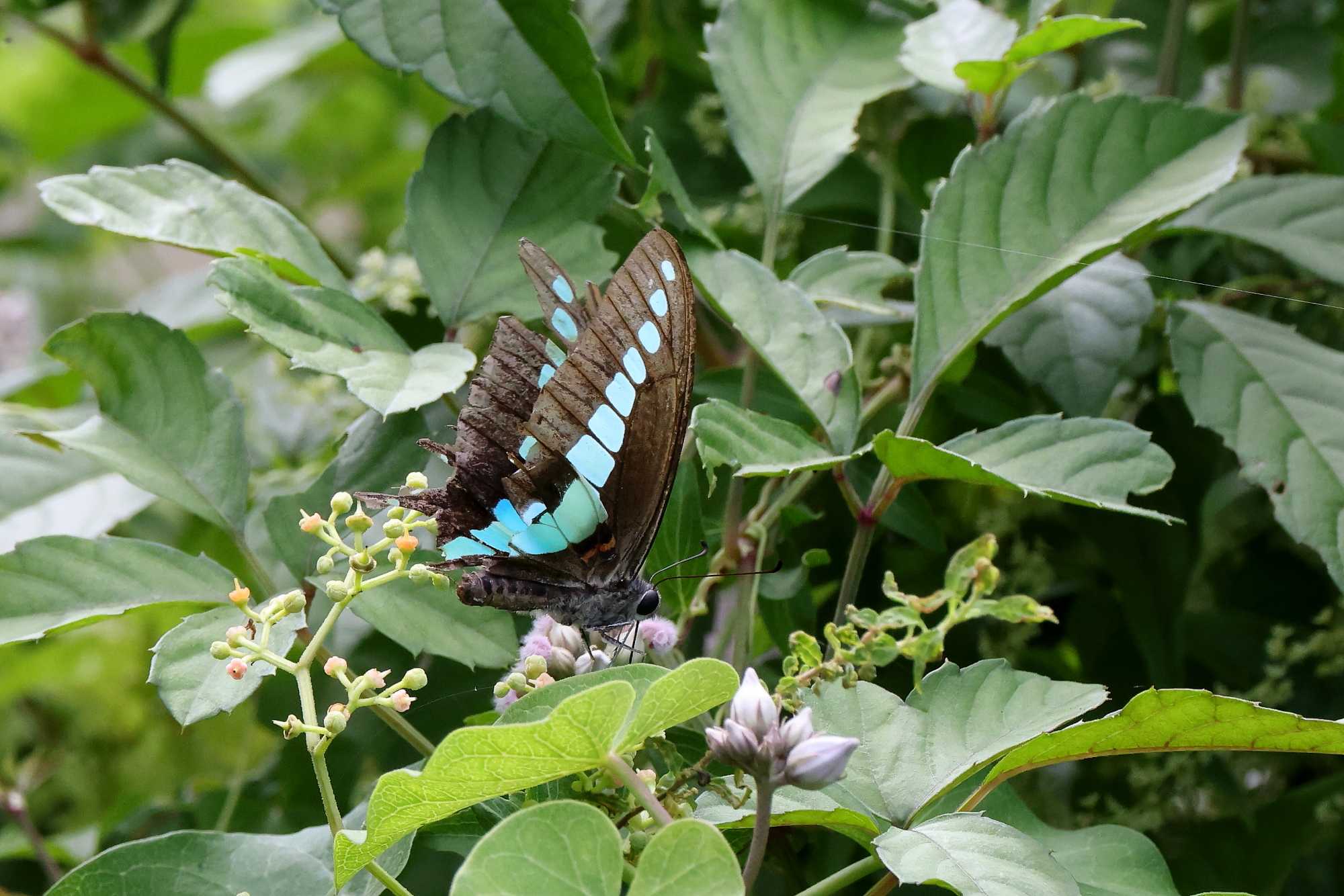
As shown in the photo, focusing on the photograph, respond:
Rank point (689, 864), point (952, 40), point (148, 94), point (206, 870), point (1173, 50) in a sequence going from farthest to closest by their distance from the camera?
point (148, 94) < point (1173, 50) < point (952, 40) < point (206, 870) < point (689, 864)

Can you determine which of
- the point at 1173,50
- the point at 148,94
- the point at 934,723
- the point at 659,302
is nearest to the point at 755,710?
the point at 934,723

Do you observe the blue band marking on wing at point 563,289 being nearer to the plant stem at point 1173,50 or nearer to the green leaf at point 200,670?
the green leaf at point 200,670

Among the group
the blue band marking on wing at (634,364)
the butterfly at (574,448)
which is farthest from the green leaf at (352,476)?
the blue band marking on wing at (634,364)

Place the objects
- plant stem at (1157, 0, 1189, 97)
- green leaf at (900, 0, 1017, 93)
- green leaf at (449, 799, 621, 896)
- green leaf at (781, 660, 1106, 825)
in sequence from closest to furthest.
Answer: green leaf at (449, 799, 621, 896) < green leaf at (781, 660, 1106, 825) < green leaf at (900, 0, 1017, 93) < plant stem at (1157, 0, 1189, 97)

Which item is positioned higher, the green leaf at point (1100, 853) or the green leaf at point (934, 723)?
the green leaf at point (934, 723)

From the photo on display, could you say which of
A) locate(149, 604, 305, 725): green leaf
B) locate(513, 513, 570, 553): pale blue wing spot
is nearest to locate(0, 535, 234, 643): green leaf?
locate(149, 604, 305, 725): green leaf

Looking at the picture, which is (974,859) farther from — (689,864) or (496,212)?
(496,212)

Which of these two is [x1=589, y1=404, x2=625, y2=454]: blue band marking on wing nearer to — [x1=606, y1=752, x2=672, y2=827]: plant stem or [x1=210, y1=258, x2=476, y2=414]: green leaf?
[x1=210, y1=258, x2=476, y2=414]: green leaf
